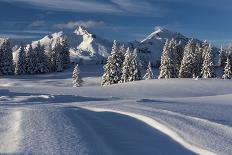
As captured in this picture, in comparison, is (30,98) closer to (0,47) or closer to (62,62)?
(0,47)

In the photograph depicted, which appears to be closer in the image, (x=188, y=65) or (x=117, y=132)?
(x=117, y=132)

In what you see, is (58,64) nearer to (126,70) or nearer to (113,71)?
(113,71)

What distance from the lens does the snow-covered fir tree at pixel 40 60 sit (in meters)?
107

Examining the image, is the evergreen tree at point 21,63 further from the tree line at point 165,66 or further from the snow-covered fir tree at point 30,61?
the tree line at point 165,66

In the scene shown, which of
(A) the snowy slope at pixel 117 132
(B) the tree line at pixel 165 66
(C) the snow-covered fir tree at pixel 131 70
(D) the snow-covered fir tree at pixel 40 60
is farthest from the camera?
(D) the snow-covered fir tree at pixel 40 60

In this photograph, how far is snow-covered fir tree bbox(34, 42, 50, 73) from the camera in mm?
107394

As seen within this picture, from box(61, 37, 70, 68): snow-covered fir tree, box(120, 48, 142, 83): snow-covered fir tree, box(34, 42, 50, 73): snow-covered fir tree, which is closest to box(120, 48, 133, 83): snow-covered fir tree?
box(120, 48, 142, 83): snow-covered fir tree

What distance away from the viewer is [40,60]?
109m

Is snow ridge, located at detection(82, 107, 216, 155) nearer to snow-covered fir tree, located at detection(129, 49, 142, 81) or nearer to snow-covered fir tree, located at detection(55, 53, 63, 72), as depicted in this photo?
snow-covered fir tree, located at detection(129, 49, 142, 81)

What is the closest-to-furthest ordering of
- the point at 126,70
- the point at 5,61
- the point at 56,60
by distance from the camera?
the point at 126,70, the point at 5,61, the point at 56,60

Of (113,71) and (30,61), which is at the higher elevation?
(30,61)

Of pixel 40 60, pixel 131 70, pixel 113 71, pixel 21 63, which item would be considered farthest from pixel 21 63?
pixel 131 70

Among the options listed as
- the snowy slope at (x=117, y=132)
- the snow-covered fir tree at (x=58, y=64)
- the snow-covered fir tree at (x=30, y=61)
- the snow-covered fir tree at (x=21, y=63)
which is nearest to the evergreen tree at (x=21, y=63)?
the snow-covered fir tree at (x=21, y=63)

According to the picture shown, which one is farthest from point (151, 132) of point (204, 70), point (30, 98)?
point (204, 70)
